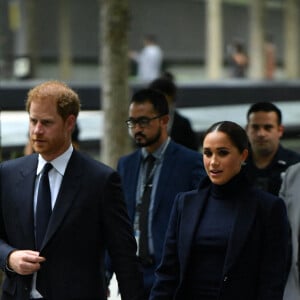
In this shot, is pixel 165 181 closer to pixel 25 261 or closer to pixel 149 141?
pixel 149 141

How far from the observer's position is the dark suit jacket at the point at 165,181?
5457 millimetres

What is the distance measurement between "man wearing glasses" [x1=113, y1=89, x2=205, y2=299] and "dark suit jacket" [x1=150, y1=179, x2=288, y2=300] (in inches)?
43.2

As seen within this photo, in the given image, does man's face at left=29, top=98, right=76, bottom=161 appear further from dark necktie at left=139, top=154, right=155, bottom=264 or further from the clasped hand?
dark necktie at left=139, top=154, right=155, bottom=264

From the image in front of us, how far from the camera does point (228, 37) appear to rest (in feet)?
154

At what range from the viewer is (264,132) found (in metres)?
6.31

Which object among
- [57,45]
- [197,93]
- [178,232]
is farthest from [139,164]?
[57,45]

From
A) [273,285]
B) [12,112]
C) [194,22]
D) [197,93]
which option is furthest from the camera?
[194,22]

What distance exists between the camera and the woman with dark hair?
13.5 ft

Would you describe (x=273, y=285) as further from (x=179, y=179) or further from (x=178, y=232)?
(x=179, y=179)

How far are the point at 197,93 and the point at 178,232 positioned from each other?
16730 millimetres

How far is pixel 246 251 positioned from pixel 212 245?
0.16 metres

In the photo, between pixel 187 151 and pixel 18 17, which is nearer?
pixel 187 151

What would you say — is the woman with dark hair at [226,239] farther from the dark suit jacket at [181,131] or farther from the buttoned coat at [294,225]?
the dark suit jacket at [181,131]

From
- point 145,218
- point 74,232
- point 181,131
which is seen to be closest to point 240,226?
point 74,232
